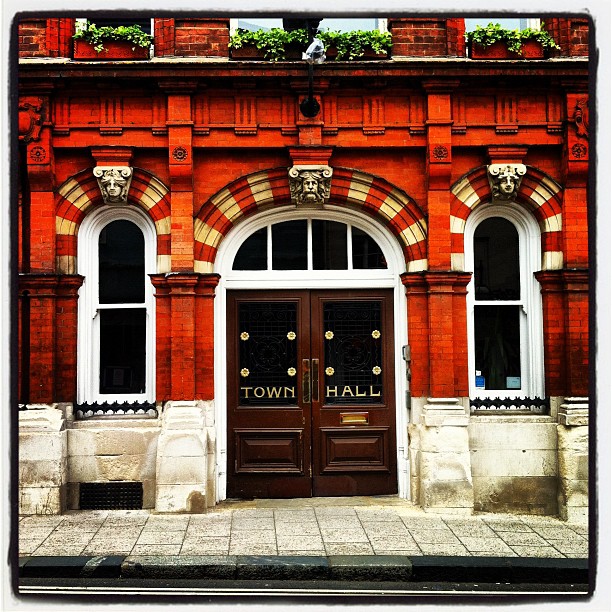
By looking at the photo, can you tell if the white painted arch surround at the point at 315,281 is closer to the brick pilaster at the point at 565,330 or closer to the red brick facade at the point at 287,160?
the red brick facade at the point at 287,160

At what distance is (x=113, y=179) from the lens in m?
8.88

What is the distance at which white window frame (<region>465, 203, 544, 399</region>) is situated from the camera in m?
9.28

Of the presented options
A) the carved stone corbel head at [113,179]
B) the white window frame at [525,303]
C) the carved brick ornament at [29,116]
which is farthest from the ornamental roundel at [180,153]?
the white window frame at [525,303]

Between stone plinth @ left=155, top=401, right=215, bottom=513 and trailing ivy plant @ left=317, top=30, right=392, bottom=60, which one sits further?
trailing ivy plant @ left=317, top=30, right=392, bottom=60

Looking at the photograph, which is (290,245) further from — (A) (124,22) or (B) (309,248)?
(A) (124,22)

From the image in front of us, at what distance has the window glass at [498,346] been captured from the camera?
30.8 feet

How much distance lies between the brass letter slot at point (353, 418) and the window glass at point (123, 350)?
2708 mm

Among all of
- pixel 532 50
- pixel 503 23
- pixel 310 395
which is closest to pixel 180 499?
pixel 310 395

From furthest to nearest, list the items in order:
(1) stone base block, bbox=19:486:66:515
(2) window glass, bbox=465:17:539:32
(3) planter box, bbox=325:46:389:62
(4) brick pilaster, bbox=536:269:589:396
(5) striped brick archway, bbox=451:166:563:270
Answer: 1. (2) window glass, bbox=465:17:539:32
2. (5) striped brick archway, bbox=451:166:563:270
3. (3) planter box, bbox=325:46:389:62
4. (4) brick pilaster, bbox=536:269:589:396
5. (1) stone base block, bbox=19:486:66:515

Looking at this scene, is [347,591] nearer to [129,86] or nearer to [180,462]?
[180,462]

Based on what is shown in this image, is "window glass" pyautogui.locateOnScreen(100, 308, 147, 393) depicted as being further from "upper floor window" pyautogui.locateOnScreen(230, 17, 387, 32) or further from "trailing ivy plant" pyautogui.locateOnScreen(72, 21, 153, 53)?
"upper floor window" pyautogui.locateOnScreen(230, 17, 387, 32)

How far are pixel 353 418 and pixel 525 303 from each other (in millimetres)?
2799

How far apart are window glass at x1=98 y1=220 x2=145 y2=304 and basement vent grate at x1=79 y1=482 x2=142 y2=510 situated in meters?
2.40

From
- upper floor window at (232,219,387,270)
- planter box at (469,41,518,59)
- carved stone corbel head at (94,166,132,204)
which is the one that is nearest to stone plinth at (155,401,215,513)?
upper floor window at (232,219,387,270)
